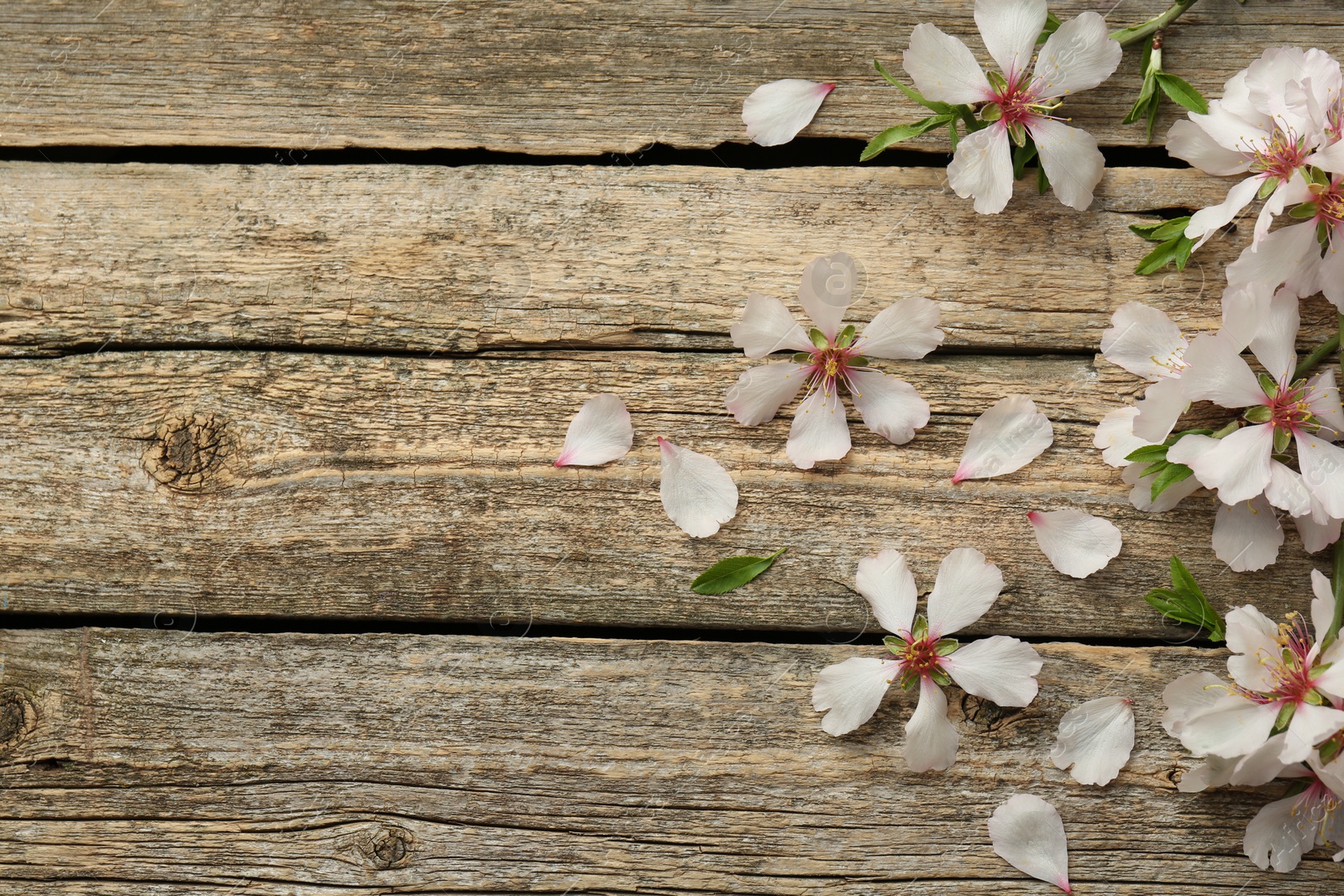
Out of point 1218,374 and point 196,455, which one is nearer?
point 1218,374

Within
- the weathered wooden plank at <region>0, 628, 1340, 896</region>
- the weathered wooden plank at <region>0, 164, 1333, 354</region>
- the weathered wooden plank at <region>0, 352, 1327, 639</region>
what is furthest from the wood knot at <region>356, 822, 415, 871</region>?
the weathered wooden plank at <region>0, 164, 1333, 354</region>

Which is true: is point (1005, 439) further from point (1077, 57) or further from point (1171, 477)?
point (1077, 57)

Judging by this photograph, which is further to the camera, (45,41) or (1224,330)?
(45,41)

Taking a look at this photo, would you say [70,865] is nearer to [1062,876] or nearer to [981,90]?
[1062,876]

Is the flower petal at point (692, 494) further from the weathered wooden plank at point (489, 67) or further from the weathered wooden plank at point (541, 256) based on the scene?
the weathered wooden plank at point (489, 67)

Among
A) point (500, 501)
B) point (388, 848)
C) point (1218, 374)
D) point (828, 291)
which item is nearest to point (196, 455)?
point (500, 501)

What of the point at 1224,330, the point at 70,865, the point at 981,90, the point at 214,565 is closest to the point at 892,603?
the point at 1224,330

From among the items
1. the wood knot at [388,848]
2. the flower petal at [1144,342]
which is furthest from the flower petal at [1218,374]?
the wood knot at [388,848]
